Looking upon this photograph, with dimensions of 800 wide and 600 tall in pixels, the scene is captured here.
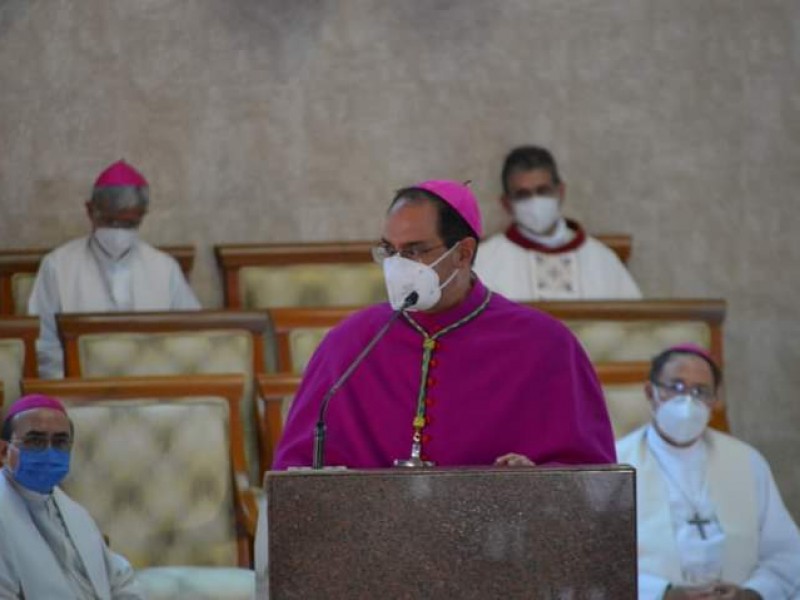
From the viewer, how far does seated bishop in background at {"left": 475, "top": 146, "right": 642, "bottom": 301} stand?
8281 mm

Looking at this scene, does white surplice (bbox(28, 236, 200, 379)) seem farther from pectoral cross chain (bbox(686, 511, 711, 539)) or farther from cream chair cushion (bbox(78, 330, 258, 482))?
pectoral cross chain (bbox(686, 511, 711, 539))

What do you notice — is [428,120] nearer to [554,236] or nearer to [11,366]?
[554,236]

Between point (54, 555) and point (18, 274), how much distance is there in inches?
139

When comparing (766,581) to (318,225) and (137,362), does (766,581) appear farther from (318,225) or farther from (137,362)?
(318,225)

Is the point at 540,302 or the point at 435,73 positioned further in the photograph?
the point at 435,73

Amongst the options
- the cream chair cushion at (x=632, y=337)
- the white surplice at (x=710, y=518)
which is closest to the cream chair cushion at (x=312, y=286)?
the cream chair cushion at (x=632, y=337)

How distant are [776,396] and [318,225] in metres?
2.31

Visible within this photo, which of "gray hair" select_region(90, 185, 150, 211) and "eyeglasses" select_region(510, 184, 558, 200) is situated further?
"eyeglasses" select_region(510, 184, 558, 200)

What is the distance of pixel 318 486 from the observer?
339 cm

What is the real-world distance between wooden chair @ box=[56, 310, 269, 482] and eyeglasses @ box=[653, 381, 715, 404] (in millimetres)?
1653

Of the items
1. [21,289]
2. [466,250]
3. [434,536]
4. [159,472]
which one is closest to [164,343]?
[159,472]

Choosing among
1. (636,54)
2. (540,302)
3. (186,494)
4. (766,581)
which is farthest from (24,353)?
(636,54)

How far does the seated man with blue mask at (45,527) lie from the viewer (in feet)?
16.8

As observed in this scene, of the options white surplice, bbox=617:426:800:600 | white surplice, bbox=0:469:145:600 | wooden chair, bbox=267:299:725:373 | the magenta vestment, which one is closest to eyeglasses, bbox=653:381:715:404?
white surplice, bbox=617:426:800:600
